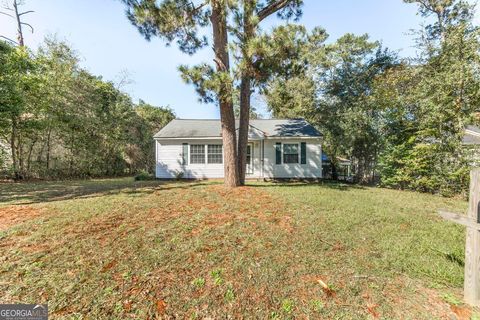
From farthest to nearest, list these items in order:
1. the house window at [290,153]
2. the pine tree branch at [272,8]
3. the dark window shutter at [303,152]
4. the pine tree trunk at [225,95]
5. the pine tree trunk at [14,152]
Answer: the house window at [290,153]
the dark window shutter at [303,152]
the pine tree trunk at [14,152]
the pine tree branch at [272,8]
the pine tree trunk at [225,95]

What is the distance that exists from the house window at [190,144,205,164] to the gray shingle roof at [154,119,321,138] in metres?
0.67

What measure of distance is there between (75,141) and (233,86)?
554 inches

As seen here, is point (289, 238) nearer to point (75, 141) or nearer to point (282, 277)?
point (282, 277)

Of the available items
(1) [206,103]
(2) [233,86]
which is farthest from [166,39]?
(2) [233,86]

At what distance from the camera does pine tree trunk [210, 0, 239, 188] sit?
7.24 m

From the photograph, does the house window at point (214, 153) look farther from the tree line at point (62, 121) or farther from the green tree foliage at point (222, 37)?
the tree line at point (62, 121)

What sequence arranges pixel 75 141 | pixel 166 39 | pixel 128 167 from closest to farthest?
pixel 166 39
pixel 75 141
pixel 128 167

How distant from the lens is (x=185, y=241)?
372 centimetres

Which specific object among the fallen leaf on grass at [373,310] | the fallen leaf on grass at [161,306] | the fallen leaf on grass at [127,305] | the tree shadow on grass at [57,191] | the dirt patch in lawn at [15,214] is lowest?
the fallen leaf on grass at [373,310]

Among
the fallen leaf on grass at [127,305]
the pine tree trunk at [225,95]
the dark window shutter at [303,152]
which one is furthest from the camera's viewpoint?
the dark window shutter at [303,152]

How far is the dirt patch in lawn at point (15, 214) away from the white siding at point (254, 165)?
7704 millimetres

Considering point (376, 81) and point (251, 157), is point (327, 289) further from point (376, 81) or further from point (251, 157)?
point (376, 81)

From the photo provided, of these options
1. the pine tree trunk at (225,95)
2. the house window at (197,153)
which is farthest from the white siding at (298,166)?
the pine tree trunk at (225,95)

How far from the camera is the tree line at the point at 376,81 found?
6902 mm
